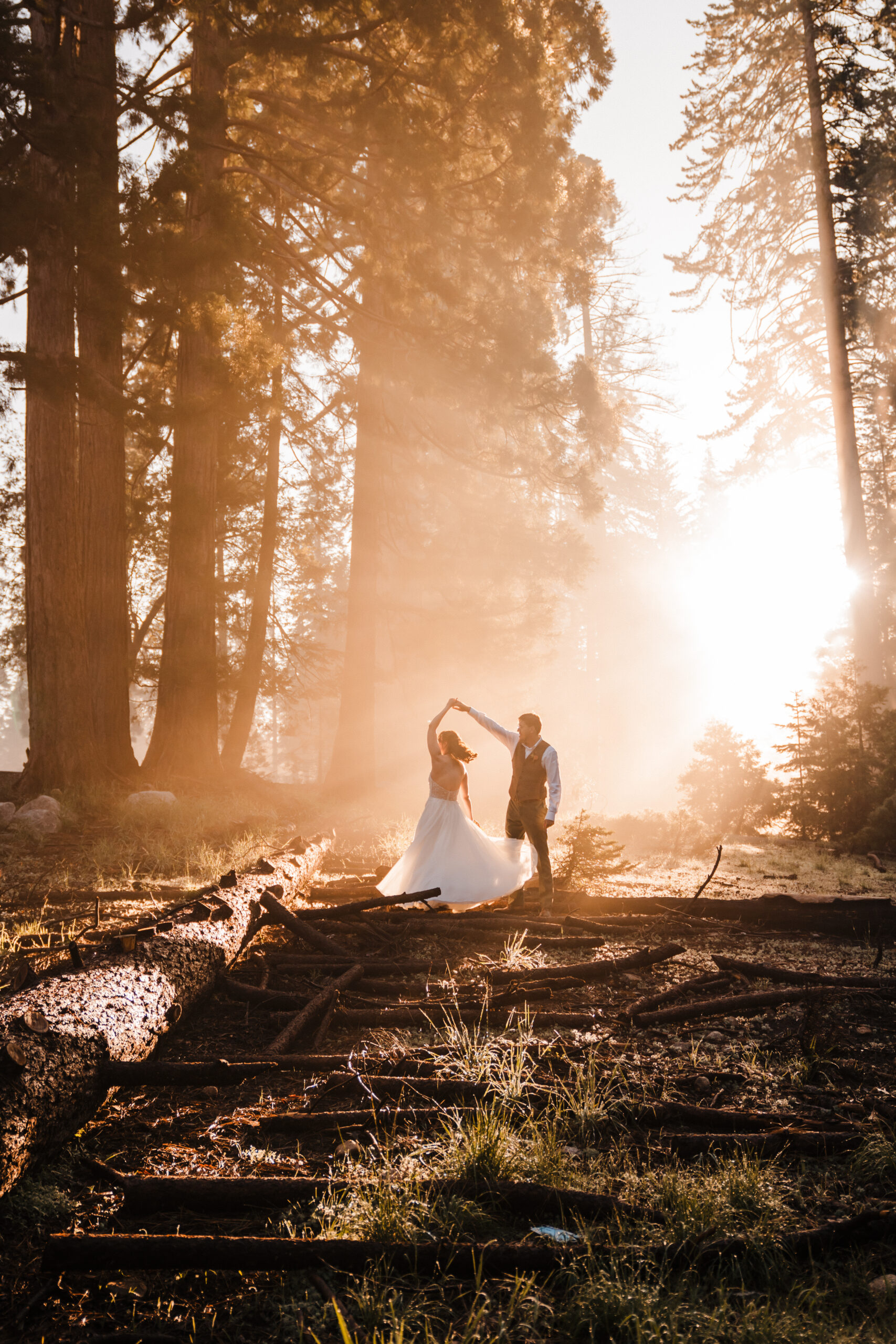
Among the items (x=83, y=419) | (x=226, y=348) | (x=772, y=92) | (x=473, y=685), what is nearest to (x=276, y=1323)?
(x=226, y=348)

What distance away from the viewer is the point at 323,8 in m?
9.49

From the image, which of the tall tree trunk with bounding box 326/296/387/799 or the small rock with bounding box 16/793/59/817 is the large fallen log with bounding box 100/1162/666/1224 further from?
the tall tree trunk with bounding box 326/296/387/799

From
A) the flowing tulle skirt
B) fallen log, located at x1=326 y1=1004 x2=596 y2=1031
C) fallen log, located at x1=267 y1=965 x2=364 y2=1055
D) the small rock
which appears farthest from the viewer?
the small rock

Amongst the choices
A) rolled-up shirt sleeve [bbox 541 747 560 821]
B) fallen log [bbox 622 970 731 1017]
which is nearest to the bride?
rolled-up shirt sleeve [bbox 541 747 560 821]

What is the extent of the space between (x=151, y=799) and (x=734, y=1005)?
8901mm

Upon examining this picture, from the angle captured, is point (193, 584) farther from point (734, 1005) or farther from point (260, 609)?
point (734, 1005)

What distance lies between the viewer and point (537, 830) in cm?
740

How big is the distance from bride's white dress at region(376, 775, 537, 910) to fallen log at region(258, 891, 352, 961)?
1.78m

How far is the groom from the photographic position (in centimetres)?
727

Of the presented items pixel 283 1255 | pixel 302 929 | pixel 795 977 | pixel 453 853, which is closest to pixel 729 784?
pixel 453 853

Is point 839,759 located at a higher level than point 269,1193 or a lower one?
higher

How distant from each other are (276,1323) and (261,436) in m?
17.2

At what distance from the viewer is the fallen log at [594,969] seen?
4.82 m

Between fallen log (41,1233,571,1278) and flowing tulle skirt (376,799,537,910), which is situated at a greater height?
flowing tulle skirt (376,799,537,910)
